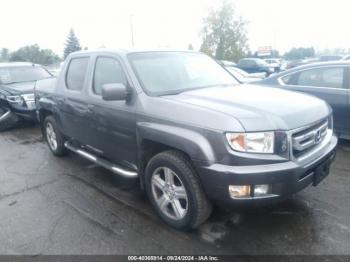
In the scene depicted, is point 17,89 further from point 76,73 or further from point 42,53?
point 42,53

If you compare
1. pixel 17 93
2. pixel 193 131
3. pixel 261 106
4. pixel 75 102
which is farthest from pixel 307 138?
pixel 17 93

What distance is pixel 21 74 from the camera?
A: 908cm

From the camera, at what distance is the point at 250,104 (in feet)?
9.74

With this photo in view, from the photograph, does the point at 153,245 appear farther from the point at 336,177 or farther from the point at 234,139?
the point at 336,177

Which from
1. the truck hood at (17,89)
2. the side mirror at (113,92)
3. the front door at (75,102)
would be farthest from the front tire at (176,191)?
the truck hood at (17,89)

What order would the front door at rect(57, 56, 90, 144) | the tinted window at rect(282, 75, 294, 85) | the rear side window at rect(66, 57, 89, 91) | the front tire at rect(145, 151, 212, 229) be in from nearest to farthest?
the front tire at rect(145, 151, 212, 229), the front door at rect(57, 56, 90, 144), the rear side window at rect(66, 57, 89, 91), the tinted window at rect(282, 75, 294, 85)

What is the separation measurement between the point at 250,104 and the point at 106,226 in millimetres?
1965

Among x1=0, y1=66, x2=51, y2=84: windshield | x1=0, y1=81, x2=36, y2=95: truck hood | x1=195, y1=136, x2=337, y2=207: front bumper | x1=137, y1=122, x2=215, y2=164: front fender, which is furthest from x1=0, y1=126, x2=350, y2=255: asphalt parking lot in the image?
x1=0, y1=66, x2=51, y2=84: windshield

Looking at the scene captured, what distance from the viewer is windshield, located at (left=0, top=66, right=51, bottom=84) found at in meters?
8.81

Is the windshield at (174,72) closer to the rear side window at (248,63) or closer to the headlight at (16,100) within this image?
the headlight at (16,100)

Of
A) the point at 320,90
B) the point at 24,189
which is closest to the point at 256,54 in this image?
the point at 320,90

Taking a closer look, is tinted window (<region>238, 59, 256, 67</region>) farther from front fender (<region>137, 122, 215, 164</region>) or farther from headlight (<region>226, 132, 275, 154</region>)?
headlight (<region>226, 132, 275, 154</region>)

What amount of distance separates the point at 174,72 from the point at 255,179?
1.81 m

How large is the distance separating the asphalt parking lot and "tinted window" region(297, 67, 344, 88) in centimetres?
165
